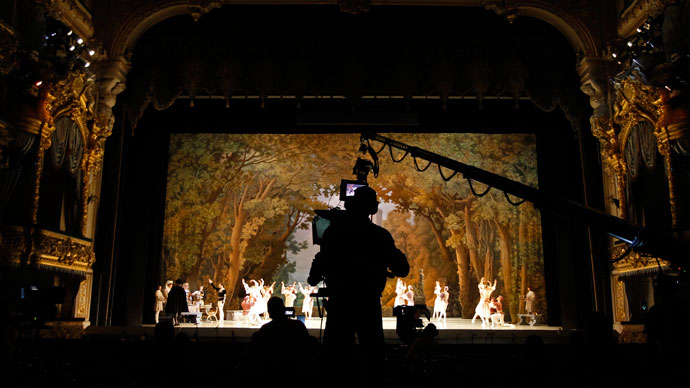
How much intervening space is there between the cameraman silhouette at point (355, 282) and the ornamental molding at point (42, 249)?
20.3 feet

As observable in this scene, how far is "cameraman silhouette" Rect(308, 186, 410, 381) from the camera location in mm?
2787

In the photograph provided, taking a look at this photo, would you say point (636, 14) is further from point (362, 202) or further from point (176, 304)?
point (176, 304)

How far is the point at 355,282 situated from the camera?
9.50ft

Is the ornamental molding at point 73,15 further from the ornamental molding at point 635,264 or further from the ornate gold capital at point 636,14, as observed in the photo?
the ornamental molding at point 635,264

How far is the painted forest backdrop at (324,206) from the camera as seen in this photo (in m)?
15.7

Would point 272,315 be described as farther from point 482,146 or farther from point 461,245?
point 461,245

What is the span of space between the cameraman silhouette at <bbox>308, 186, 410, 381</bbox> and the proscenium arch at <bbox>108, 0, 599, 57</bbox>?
852cm

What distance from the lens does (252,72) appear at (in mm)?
10688

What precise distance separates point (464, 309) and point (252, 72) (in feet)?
35.3

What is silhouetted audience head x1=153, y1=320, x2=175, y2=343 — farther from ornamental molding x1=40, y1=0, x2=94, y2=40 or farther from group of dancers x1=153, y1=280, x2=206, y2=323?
group of dancers x1=153, y1=280, x2=206, y2=323

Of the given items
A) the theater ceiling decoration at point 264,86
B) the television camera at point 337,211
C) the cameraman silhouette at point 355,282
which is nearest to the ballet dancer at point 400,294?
the theater ceiling decoration at point 264,86

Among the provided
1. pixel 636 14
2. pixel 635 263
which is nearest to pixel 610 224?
pixel 635 263

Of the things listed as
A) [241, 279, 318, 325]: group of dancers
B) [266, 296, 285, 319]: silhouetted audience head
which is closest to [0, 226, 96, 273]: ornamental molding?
[241, 279, 318, 325]: group of dancers

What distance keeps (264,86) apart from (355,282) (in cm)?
824
